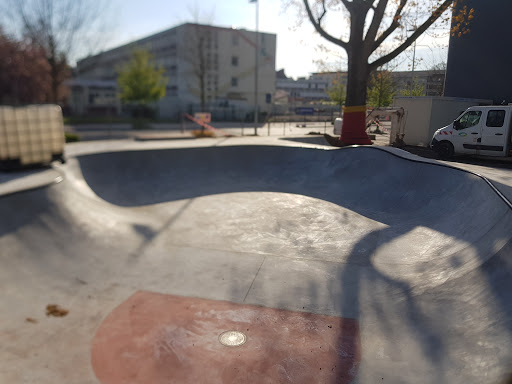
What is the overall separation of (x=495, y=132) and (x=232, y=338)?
439 inches

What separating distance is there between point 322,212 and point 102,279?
16.4 feet

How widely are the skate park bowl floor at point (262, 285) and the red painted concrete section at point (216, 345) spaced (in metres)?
0.02

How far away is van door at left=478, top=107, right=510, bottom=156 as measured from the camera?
11.1m

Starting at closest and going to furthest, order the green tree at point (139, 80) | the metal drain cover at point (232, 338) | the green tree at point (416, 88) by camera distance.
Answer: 1. the metal drain cover at point (232, 338)
2. the green tree at point (416, 88)
3. the green tree at point (139, 80)

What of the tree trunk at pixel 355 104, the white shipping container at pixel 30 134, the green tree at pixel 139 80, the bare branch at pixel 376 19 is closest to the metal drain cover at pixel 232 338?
the white shipping container at pixel 30 134

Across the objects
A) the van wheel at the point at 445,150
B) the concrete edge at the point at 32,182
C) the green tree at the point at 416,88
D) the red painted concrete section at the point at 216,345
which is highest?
the green tree at the point at 416,88

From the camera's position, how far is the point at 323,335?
13.5 feet

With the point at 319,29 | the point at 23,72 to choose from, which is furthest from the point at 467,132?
the point at 23,72

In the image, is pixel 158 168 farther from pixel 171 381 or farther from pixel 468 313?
pixel 468 313

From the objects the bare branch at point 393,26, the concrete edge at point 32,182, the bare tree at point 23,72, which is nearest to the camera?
the concrete edge at point 32,182

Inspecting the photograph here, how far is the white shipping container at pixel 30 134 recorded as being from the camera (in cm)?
758

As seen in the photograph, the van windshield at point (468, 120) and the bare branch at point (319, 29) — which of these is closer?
the van windshield at point (468, 120)

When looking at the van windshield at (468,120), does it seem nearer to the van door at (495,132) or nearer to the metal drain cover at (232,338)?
the van door at (495,132)

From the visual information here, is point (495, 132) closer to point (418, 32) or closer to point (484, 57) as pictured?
point (484, 57)
